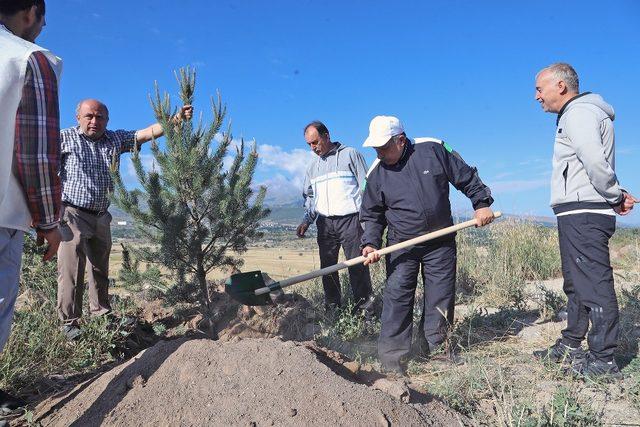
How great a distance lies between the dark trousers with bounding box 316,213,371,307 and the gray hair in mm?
2436

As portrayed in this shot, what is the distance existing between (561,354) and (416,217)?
1.61 m

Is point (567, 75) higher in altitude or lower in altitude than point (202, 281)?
higher

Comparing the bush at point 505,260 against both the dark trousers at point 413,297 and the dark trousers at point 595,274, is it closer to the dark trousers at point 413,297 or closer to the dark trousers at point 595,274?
the dark trousers at point 413,297

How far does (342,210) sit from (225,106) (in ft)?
5.55

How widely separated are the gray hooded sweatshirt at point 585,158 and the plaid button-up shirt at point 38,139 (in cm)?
335

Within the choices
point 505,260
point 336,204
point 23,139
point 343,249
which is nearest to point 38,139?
point 23,139

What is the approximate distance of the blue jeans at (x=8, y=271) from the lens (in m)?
2.18

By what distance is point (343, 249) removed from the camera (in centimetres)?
520

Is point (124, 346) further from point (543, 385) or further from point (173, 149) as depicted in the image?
point (543, 385)

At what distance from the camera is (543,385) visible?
3.31 metres

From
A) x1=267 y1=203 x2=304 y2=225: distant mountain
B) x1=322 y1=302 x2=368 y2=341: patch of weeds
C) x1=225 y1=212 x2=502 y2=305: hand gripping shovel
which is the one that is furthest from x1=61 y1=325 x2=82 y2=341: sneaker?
x1=267 y1=203 x2=304 y2=225: distant mountain

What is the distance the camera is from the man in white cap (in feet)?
12.6

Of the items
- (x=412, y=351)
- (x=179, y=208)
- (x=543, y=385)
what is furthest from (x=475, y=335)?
(x=179, y=208)

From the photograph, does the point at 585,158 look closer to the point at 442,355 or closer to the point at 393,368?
the point at 442,355
